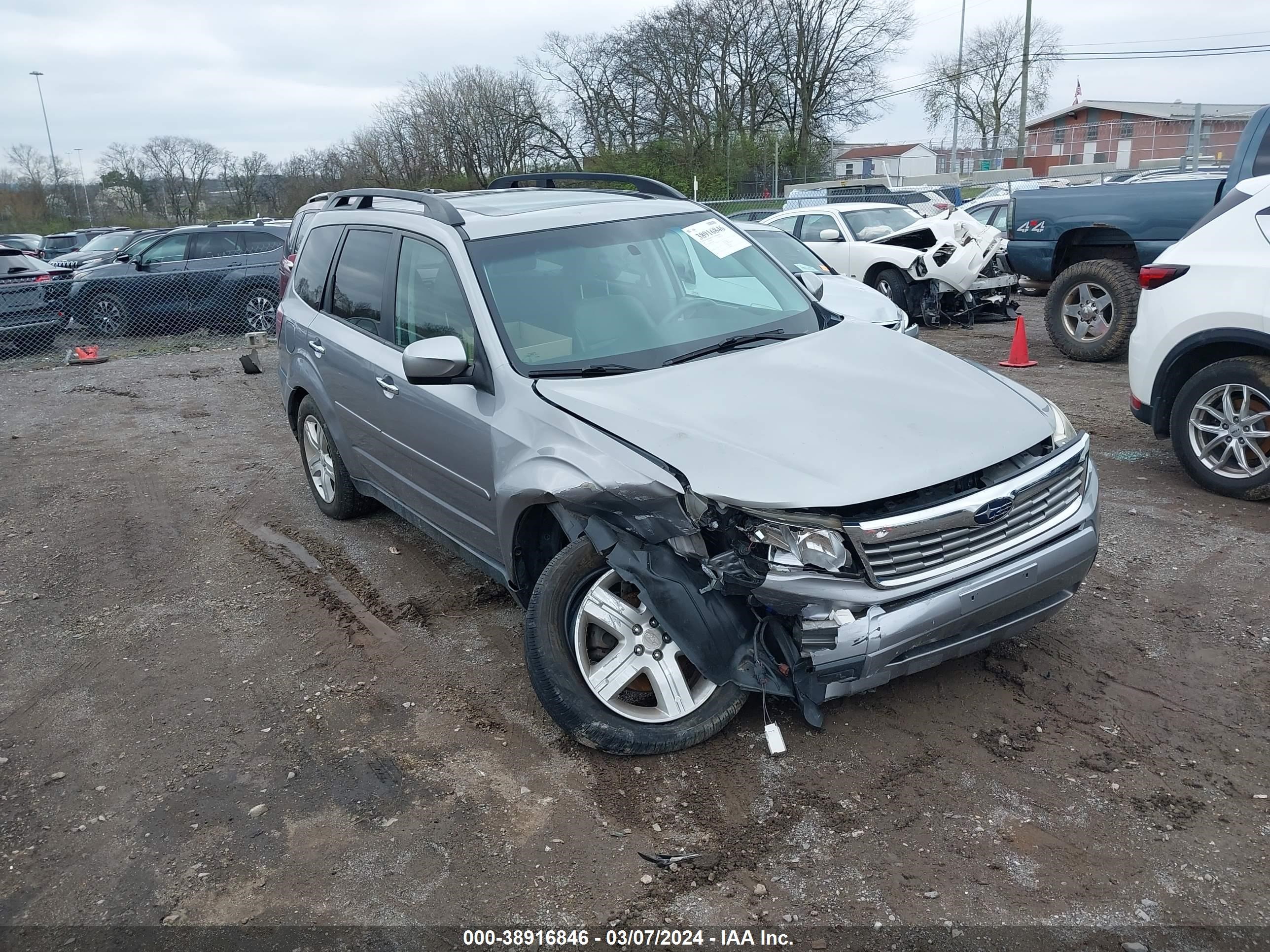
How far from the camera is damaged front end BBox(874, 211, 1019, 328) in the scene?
12.5 m

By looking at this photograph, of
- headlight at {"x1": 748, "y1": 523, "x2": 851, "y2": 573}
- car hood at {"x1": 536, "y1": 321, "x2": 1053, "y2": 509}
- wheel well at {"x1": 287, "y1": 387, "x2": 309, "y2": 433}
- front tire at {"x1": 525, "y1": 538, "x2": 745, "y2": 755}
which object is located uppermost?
car hood at {"x1": 536, "y1": 321, "x2": 1053, "y2": 509}

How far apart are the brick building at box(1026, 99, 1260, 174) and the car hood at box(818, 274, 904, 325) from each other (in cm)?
3496

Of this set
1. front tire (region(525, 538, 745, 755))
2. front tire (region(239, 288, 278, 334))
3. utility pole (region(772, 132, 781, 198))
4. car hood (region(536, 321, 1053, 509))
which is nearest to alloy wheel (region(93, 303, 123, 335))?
front tire (region(239, 288, 278, 334))

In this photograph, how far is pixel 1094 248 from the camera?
10.1m

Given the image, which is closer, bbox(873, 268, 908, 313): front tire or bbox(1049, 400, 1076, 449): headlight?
bbox(1049, 400, 1076, 449): headlight

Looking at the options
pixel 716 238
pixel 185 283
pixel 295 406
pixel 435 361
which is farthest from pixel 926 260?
pixel 185 283

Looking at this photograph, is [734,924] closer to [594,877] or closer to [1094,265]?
[594,877]

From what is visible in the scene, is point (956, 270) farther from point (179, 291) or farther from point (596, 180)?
→ point (179, 291)

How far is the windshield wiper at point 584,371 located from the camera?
12.7ft

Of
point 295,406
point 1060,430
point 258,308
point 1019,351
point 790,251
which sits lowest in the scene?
point 1019,351

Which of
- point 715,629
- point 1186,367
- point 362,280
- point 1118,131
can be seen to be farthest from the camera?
point 1118,131

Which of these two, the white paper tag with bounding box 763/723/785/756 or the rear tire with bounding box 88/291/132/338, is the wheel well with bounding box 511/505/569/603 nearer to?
the white paper tag with bounding box 763/723/785/756

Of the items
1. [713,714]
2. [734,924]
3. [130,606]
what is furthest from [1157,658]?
[130,606]

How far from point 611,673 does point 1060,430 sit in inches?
75.7
